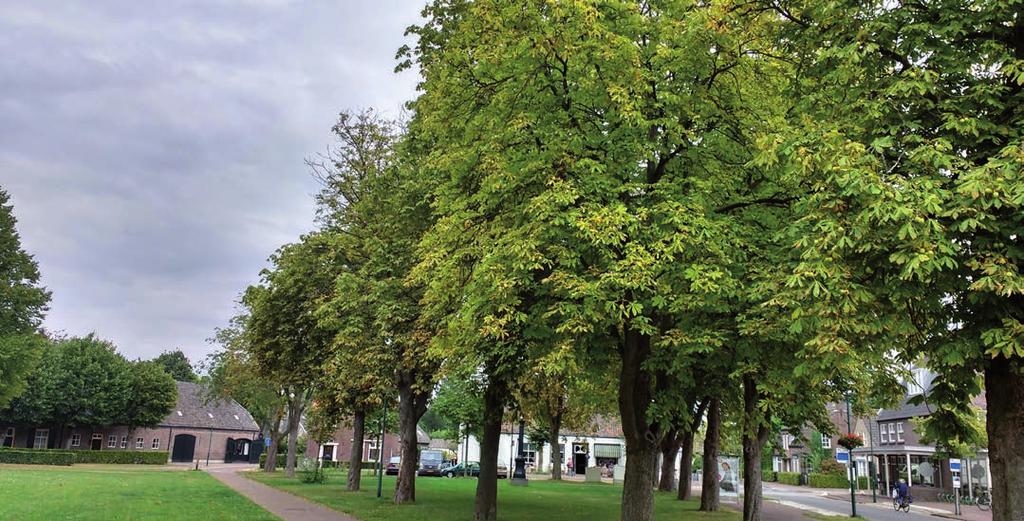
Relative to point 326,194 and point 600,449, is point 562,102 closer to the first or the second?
point 326,194

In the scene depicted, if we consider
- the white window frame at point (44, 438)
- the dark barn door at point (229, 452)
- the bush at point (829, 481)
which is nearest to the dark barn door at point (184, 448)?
the dark barn door at point (229, 452)

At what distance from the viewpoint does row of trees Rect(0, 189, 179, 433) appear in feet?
143

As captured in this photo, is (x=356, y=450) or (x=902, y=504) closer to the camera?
(x=356, y=450)

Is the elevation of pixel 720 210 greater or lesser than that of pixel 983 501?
greater

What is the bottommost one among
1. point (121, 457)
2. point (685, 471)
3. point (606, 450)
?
point (121, 457)

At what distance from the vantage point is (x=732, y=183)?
12.3 m

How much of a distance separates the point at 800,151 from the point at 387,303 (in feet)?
43.8

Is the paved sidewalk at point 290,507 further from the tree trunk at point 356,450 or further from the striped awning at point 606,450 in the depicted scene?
the striped awning at point 606,450

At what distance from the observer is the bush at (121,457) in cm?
5384

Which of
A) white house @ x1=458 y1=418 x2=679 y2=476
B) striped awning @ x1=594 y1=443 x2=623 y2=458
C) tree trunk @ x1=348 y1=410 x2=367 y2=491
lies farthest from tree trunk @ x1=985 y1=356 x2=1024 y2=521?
striped awning @ x1=594 y1=443 x2=623 y2=458

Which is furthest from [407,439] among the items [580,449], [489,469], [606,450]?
[606,450]

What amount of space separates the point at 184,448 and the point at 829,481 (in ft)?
200

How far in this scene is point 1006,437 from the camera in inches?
284

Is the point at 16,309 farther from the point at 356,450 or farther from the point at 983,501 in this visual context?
the point at 983,501
